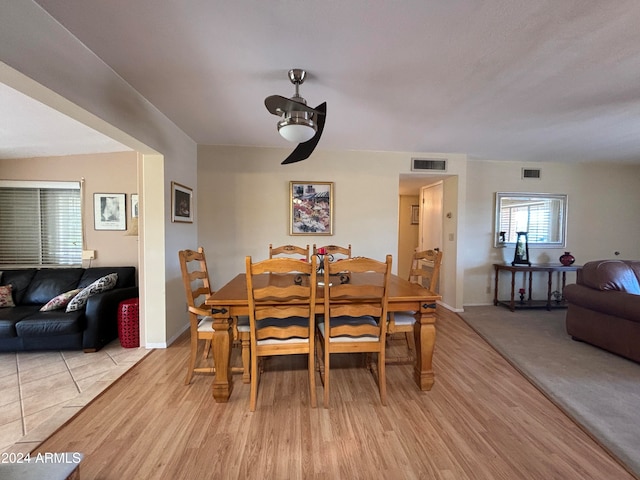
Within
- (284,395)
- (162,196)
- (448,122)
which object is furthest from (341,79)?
(284,395)

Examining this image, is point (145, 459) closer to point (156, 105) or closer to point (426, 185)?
point (156, 105)

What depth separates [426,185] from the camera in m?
4.80

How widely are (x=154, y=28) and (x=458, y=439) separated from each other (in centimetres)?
300

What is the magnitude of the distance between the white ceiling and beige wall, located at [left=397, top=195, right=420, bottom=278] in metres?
3.08

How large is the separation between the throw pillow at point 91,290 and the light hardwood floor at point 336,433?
1047 mm

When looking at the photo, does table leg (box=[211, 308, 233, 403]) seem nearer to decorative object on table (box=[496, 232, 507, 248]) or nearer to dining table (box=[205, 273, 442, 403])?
dining table (box=[205, 273, 442, 403])

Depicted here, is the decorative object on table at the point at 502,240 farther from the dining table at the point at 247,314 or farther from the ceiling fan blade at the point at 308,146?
the ceiling fan blade at the point at 308,146

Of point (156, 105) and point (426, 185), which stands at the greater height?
point (156, 105)

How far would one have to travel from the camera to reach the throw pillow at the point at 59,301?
2.64m

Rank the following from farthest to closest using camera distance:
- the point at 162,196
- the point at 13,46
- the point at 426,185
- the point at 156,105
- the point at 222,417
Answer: the point at 426,185 < the point at 162,196 < the point at 156,105 < the point at 222,417 < the point at 13,46

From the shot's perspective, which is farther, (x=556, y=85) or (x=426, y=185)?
(x=426, y=185)

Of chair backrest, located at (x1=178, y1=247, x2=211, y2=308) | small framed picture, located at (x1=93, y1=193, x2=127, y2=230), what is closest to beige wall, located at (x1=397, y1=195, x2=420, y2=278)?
chair backrest, located at (x1=178, y1=247, x2=211, y2=308)

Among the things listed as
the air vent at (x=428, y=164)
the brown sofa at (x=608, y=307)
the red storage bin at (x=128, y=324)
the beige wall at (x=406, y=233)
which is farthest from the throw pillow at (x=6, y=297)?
Answer: the brown sofa at (x=608, y=307)

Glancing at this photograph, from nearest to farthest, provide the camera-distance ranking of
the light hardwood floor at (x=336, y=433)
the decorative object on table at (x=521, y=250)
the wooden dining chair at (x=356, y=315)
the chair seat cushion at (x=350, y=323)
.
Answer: the light hardwood floor at (x=336, y=433)
the wooden dining chair at (x=356, y=315)
the chair seat cushion at (x=350, y=323)
the decorative object on table at (x=521, y=250)
